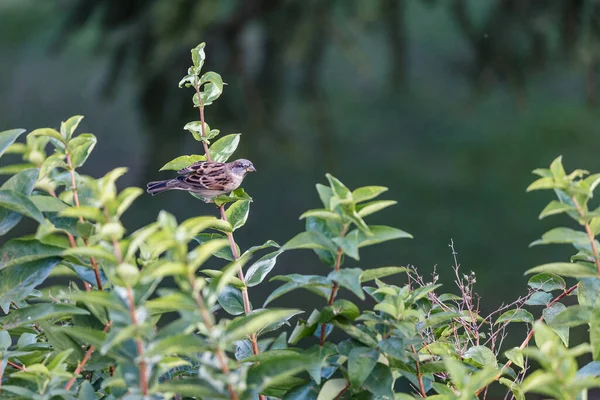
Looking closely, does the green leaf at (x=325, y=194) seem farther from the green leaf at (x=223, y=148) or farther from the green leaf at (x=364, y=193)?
the green leaf at (x=223, y=148)

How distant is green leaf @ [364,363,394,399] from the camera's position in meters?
0.66

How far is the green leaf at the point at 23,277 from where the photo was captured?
0.71 meters

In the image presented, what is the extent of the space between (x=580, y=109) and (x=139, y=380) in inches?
133

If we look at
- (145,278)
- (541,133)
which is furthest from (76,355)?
(541,133)

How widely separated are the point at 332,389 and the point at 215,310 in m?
0.13

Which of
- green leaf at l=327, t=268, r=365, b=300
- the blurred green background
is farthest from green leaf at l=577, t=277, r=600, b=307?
the blurred green background

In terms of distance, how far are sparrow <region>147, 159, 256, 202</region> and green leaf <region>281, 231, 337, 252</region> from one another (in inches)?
36.9

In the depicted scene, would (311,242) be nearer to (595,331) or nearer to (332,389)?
(332,389)

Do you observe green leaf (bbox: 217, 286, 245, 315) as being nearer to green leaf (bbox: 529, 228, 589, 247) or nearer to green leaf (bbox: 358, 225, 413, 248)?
green leaf (bbox: 358, 225, 413, 248)

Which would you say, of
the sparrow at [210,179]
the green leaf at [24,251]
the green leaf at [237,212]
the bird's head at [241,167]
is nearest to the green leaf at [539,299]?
the green leaf at [237,212]

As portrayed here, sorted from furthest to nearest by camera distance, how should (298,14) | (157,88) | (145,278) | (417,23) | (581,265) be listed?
(417,23), (157,88), (298,14), (581,265), (145,278)

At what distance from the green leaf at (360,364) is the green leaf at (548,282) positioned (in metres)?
0.23

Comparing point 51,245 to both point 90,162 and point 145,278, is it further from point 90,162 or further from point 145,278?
point 90,162

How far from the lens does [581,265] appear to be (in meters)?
0.66
